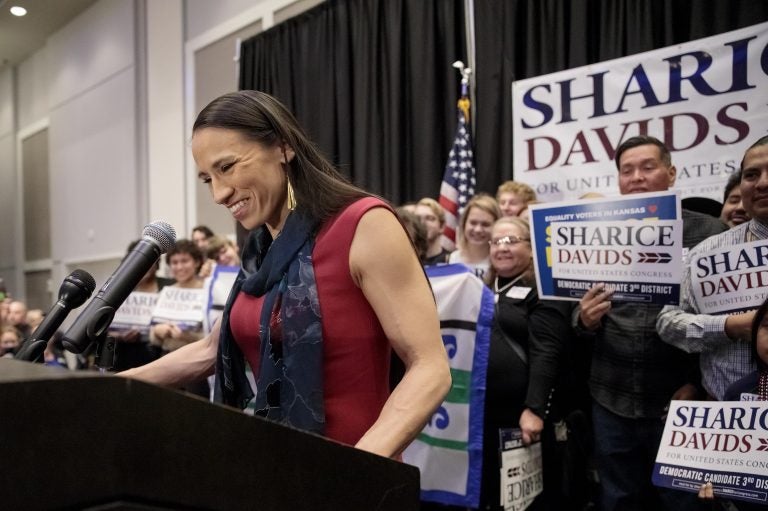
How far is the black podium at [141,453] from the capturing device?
477 millimetres

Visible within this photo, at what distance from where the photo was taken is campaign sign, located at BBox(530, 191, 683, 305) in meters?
2.25

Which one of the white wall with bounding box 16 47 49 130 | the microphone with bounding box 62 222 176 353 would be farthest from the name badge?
the white wall with bounding box 16 47 49 130

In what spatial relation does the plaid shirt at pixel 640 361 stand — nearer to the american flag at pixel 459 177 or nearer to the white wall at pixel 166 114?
A: the american flag at pixel 459 177

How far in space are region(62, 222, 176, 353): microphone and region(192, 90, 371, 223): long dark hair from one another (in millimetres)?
238

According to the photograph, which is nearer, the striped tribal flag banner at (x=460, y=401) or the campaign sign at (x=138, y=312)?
the striped tribal flag banner at (x=460, y=401)

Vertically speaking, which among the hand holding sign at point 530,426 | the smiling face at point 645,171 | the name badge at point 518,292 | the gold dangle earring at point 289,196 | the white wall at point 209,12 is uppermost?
the white wall at point 209,12

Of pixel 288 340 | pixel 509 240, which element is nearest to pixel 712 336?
pixel 509 240

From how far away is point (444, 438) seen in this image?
2.85 m

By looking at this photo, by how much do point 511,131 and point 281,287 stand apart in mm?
3739

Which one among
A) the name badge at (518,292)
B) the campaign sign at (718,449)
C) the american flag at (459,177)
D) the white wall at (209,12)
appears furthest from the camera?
the white wall at (209,12)

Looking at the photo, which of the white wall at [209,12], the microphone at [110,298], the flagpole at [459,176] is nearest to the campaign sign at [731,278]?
the microphone at [110,298]

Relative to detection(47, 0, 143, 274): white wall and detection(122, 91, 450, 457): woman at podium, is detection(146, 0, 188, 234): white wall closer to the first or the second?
detection(47, 0, 143, 274): white wall

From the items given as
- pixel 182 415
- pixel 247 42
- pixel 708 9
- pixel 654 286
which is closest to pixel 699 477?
pixel 654 286

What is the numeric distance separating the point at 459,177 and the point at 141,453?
4.42 m
